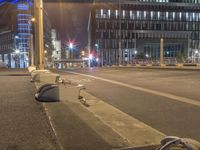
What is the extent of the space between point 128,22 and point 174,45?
21.4 m

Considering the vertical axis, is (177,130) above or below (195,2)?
below

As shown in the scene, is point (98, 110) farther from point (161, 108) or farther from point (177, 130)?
point (177, 130)

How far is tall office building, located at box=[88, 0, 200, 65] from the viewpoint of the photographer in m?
125

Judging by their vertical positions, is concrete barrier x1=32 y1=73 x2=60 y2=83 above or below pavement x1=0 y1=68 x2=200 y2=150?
above

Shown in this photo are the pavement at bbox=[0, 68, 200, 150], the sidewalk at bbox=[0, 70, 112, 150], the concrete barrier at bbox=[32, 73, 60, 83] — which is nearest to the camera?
the sidewalk at bbox=[0, 70, 112, 150]

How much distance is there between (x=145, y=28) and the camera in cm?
12788

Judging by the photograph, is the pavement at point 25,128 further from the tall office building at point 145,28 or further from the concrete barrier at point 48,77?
the tall office building at point 145,28

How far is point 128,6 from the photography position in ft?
418

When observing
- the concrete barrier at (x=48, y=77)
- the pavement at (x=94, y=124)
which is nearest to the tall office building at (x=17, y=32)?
the concrete barrier at (x=48, y=77)

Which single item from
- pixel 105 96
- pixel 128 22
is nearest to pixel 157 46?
pixel 128 22

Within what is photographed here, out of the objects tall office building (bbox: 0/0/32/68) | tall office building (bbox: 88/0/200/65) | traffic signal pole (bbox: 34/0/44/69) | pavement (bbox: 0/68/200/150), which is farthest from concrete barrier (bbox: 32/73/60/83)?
tall office building (bbox: 0/0/32/68)

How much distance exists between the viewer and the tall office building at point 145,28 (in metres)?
125

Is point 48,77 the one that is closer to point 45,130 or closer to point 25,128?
point 25,128

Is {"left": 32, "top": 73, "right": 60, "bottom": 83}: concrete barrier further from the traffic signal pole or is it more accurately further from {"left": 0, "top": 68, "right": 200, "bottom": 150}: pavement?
{"left": 0, "top": 68, "right": 200, "bottom": 150}: pavement
